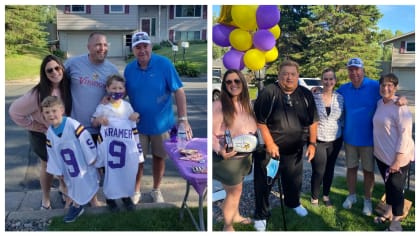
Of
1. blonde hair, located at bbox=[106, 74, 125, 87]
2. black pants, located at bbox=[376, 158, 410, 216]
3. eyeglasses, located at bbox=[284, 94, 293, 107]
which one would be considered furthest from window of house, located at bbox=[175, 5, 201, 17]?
black pants, located at bbox=[376, 158, 410, 216]

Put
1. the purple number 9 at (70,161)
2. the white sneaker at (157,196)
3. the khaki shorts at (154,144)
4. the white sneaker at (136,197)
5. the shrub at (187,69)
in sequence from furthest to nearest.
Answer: the white sneaker at (157,196)
the white sneaker at (136,197)
the khaki shorts at (154,144)
the shrub at (187,69)
the purple number 9 at (70,161)

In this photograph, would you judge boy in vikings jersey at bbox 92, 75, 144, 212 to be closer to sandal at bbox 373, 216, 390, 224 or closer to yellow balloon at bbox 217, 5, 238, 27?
yellow balloon at bbox 217, 5, 238, 27

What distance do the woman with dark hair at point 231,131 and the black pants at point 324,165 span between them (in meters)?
0.51

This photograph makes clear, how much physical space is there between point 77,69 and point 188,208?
1.29 m

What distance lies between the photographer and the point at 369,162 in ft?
9.46

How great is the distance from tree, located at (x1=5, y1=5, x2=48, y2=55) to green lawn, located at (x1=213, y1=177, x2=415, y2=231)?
5.93ft

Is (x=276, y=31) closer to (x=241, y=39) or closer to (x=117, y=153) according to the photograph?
(x=241, y=39)

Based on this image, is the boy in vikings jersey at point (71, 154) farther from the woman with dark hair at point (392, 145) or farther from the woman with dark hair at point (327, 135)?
the woman with dark hair at point (392, 145)

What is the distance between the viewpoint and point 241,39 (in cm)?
255

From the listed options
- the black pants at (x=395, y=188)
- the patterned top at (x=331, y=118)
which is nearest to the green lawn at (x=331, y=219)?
the black pants at (x=395, y=188)

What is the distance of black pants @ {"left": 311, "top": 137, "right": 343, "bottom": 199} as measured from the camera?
9.30ft

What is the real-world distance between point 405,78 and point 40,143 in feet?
8.46

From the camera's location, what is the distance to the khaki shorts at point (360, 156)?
2875 millimetres

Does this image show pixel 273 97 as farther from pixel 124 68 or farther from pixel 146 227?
pixel 146 227
